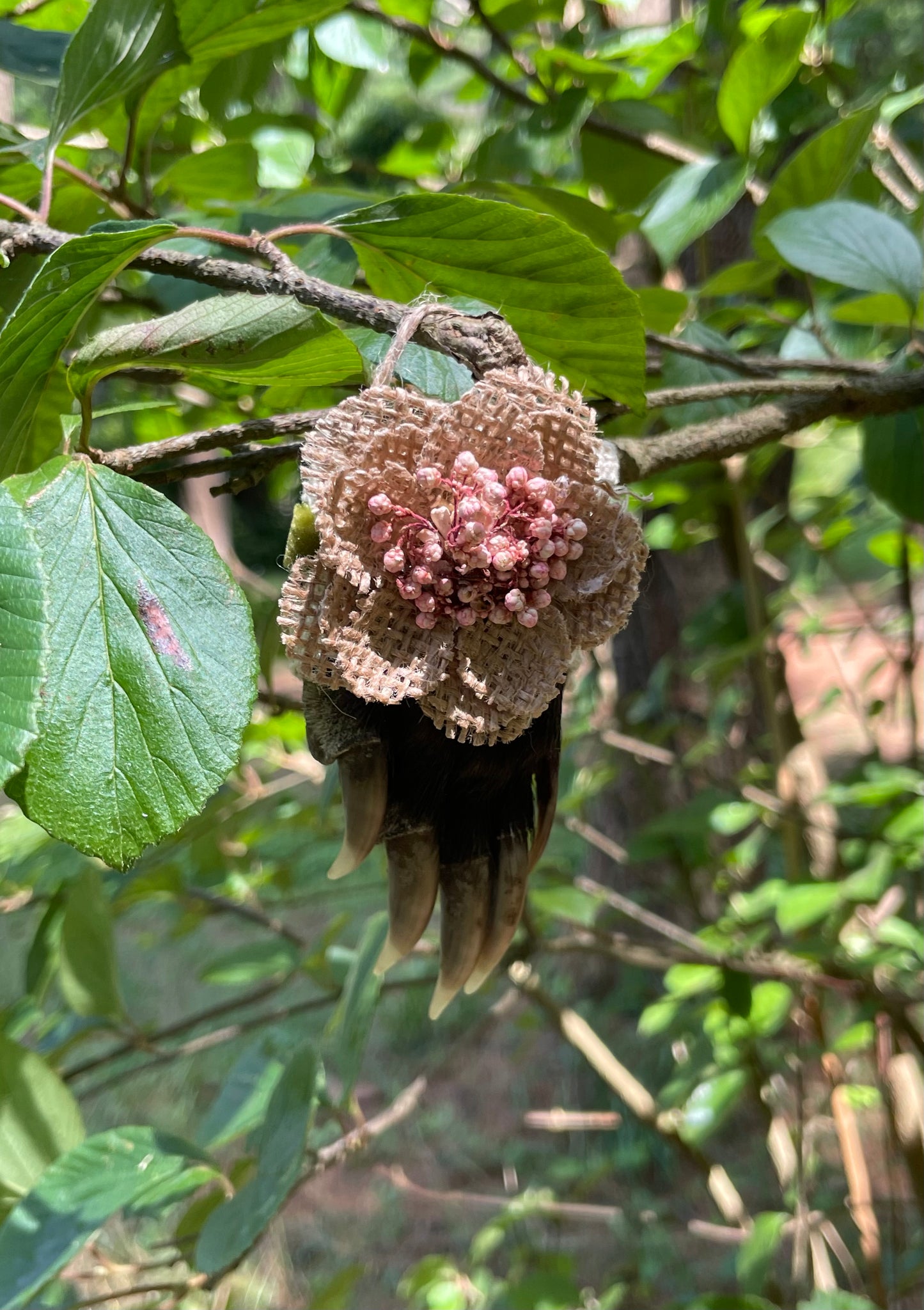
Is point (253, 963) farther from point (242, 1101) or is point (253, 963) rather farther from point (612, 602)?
point (612, 602)

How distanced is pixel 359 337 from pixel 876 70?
7.54 feet

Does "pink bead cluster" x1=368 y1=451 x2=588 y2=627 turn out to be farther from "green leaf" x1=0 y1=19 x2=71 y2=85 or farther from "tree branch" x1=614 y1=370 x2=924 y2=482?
"green leaf" x1=0 y1=19 x2=71 y2=85

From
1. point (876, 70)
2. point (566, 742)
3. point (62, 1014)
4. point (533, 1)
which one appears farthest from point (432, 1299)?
point (876, 70)

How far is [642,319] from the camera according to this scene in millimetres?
461

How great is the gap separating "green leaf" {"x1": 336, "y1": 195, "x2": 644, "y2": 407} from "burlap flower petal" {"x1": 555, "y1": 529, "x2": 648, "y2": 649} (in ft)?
0.35

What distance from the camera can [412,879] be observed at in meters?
0.42

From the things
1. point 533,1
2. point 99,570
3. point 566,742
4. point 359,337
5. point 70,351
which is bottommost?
point 566,742

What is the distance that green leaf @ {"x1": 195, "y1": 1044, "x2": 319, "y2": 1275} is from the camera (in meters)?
0.69

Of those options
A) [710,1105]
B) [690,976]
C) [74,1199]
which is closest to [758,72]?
[690,976]

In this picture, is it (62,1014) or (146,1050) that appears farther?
(62,1014)

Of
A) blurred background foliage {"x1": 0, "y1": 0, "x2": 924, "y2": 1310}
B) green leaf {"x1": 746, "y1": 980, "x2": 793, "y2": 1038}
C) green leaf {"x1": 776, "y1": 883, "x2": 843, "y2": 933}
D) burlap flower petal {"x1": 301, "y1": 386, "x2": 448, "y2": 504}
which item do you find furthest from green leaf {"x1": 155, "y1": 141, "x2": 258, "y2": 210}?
green leaf {"x1": 746, "y1": 980, "x2": 793, "y2": 1038}

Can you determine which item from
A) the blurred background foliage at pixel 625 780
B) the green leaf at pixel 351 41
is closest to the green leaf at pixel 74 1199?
the blurred background foliage at pixel 625 780

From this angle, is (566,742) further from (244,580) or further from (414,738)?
(414,738)

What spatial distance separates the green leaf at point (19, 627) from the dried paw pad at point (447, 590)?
0.08 metres
